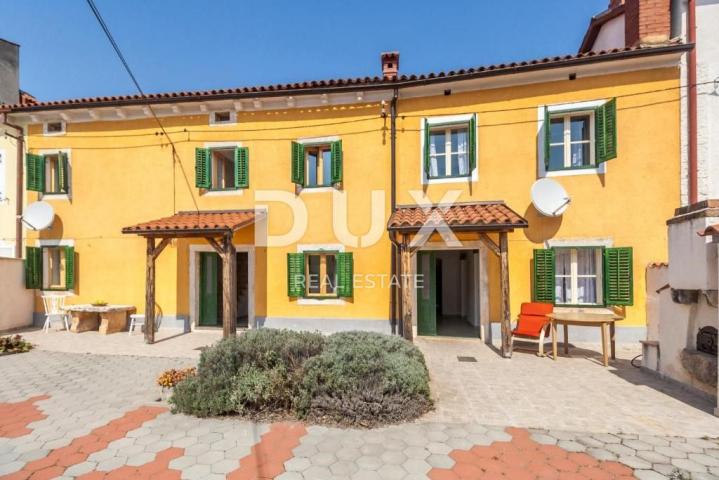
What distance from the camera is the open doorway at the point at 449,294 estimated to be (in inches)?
354

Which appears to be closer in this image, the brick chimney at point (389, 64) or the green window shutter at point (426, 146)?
the green window shutter at point (426, 146)

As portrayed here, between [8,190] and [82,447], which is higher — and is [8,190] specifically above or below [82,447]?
above

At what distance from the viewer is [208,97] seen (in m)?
9.38

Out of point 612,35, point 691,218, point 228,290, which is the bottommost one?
point 228,290

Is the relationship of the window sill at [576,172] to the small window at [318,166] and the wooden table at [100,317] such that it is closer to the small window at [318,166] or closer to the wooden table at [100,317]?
the small window at [318,166]

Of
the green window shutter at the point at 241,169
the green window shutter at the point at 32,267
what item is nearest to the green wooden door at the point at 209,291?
the green window shutter at the point at 241,169

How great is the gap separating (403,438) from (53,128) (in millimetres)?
13317

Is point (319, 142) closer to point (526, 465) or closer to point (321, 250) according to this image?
point (321, 250)

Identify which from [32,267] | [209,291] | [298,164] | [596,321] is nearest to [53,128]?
[32,267]

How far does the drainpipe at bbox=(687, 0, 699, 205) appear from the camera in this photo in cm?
739

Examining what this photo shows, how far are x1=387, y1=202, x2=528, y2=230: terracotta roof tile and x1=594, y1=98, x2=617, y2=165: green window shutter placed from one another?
2.37 meters

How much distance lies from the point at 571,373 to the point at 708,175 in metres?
5.68

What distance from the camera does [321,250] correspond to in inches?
361

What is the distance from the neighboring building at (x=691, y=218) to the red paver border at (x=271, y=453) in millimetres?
5547
